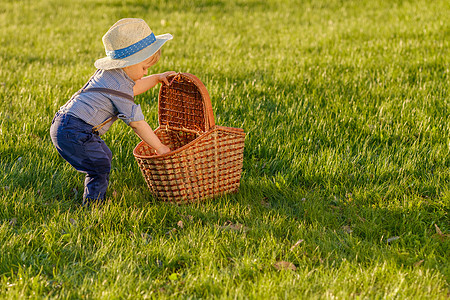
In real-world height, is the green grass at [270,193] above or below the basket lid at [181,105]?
below

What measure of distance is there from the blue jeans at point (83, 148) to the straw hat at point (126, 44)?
482 mm

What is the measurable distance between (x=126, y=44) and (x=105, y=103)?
18.1 inches

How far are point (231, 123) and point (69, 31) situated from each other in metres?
6.60

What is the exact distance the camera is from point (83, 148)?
3389 millimetres

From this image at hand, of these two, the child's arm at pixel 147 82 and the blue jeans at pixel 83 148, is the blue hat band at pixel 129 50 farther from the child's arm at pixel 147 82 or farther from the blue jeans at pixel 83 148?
the blue jeans at pixel 83 148

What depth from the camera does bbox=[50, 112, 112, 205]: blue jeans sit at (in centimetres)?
338

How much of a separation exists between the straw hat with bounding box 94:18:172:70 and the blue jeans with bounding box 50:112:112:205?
0.48 meters

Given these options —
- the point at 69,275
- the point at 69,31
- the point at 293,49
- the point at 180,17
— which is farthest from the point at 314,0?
the point at 69,275

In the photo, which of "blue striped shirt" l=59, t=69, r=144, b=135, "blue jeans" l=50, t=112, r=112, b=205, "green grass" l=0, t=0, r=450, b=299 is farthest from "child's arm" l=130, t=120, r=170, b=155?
"green grass" l=0, t=0, r=450, b=299

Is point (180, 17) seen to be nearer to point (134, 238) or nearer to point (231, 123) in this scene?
point (231, 123)

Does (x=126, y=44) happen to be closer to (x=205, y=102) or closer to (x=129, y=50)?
(x=129, y=50)

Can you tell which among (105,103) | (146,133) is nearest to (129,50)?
(105,103)

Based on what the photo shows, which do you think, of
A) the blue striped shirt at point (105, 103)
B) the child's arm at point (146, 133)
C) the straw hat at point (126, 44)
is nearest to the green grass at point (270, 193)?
the child's arm at point (146, 133)

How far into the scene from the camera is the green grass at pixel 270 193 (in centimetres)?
278
